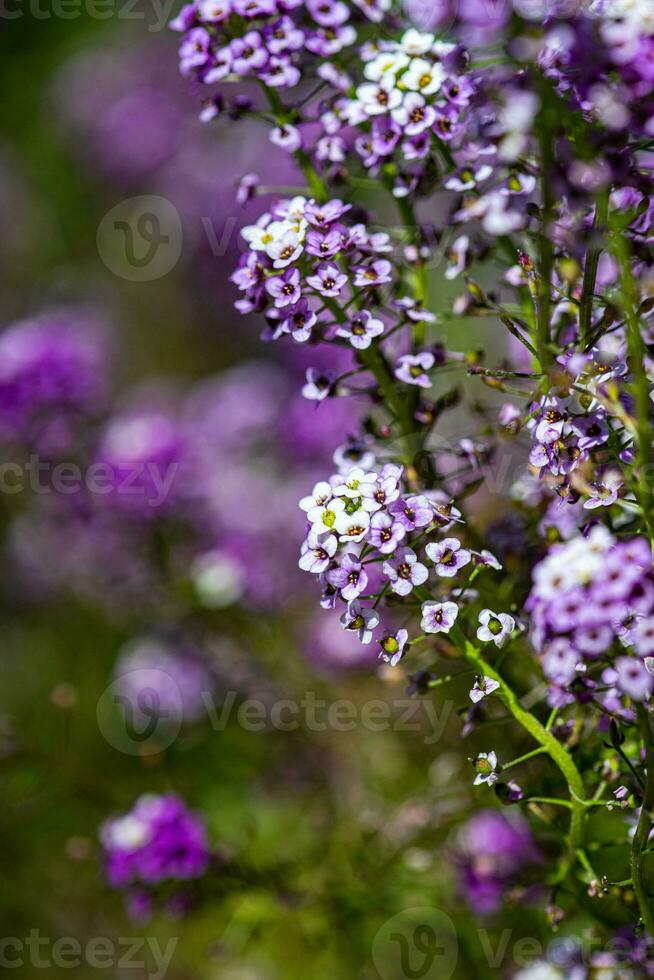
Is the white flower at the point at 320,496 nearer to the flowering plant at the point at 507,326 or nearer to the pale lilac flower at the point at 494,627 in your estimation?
the flowering plant at the point at 507,326

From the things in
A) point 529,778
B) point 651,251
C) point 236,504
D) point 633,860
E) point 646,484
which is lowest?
point 236,504

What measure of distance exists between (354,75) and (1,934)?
3581 mm

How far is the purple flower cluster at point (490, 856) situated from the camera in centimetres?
275

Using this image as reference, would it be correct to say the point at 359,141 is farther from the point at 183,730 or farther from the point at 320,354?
the point at 320,354

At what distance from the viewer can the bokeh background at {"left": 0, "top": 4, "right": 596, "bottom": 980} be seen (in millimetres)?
2996

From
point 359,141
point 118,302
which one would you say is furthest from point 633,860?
point 118,302

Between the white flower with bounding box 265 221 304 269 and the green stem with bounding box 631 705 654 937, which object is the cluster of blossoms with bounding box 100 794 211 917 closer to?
the green stem with bounding box 631 705 654 937

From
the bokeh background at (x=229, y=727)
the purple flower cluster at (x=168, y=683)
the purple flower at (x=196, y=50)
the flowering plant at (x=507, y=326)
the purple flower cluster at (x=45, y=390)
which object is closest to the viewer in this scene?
the flowering plant at (x=507, y=326)

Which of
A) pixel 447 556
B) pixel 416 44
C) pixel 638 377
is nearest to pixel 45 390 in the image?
pixel 416 44

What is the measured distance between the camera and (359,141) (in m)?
2.23

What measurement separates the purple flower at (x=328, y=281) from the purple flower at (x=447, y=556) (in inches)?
20.9

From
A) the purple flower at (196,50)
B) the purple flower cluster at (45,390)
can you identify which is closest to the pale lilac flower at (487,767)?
the purple flower at (196,50)

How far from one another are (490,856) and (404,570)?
4.97 ft

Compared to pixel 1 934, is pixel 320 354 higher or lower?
higher
